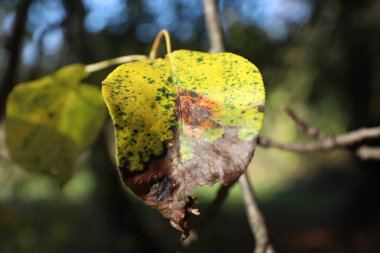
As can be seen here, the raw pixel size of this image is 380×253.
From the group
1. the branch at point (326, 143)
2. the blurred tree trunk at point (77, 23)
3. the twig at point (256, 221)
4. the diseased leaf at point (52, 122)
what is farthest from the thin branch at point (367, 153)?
the blurred tree trunk at point (77, 23)

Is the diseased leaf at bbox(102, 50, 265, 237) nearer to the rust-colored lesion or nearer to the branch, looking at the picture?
the rust-colored lesion

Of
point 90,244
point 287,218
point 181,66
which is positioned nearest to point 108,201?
point 90,244

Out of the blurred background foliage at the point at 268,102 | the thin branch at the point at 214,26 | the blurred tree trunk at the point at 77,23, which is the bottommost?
the blurred background foliage at the point at 268,102

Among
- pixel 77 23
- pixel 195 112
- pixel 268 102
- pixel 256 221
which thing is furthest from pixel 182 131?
pixel 268 102

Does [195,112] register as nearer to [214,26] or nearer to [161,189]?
[161,189]

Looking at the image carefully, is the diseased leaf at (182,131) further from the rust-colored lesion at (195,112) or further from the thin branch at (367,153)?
the thin branch at (367,153)

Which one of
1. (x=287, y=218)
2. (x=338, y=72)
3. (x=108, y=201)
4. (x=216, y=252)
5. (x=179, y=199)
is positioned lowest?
(x=287, y=218)

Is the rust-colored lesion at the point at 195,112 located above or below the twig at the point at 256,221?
above

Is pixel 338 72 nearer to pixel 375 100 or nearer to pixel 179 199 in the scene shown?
pixel 375 100
